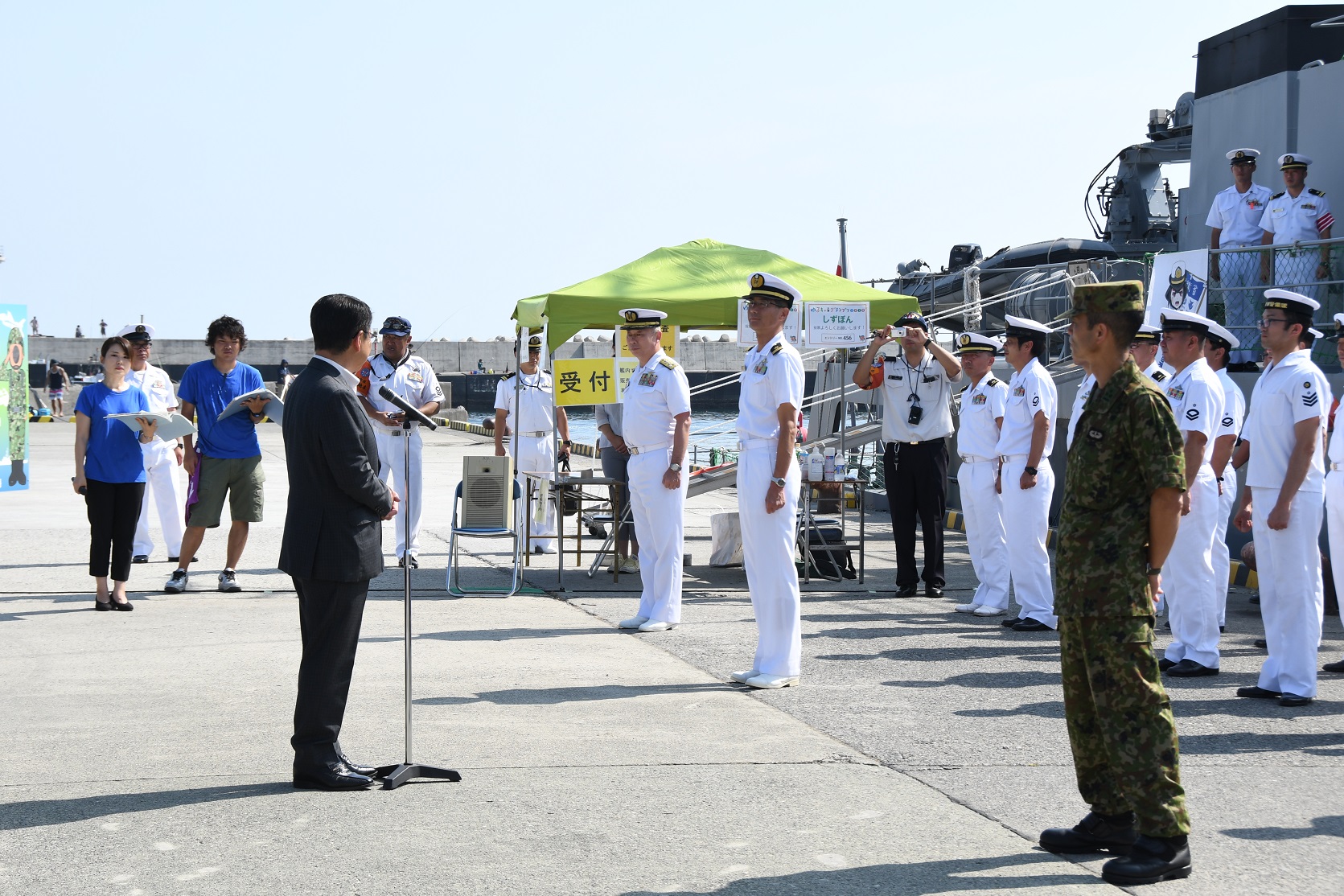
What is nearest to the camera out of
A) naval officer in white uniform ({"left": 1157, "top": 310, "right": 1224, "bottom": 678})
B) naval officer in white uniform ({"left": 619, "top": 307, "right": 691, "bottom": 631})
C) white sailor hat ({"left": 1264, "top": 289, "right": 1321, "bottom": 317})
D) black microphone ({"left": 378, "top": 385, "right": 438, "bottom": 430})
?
black microphone ({"left": 378, "top": 385, "right": 438, "bottom": 430})

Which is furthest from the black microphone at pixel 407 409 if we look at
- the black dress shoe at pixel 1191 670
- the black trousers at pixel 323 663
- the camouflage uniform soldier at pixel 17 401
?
the camouflage uniform soldier at pixel 17 401

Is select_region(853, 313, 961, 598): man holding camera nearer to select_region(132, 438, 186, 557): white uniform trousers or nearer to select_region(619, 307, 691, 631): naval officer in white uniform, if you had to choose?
select_region(619, 307, 691, 631): naval officer in white uniform

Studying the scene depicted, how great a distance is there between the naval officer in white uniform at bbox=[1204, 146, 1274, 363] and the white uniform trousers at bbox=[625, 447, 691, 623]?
638cm

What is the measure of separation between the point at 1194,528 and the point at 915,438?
11.2 feet

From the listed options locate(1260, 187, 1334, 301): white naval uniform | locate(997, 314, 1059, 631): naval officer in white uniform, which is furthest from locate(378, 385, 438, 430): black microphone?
locate(1260, 187, 1334, 301): white naval uniform

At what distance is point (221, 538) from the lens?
46.0 ft

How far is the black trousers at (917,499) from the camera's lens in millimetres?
10977

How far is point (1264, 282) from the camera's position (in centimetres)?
1270

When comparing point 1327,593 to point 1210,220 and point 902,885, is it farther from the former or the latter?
point 902,885

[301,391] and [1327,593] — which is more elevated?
[301,391]

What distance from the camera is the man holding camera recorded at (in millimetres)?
10977

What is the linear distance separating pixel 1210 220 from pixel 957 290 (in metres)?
11.1

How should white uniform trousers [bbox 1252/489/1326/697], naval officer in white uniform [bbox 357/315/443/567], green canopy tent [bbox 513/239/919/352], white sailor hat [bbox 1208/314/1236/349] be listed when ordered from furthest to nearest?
naval officer in white uniform [bbox 357/315/443/567]
green canopy tent [bbox 513/239/919/352]
white sailor hat [bbox 1208/314/1236/349]
white uniform trousers [bbox 1252/489/1326/697]

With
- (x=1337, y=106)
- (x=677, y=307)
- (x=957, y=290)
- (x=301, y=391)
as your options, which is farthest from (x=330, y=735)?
(x=957, y=290)
